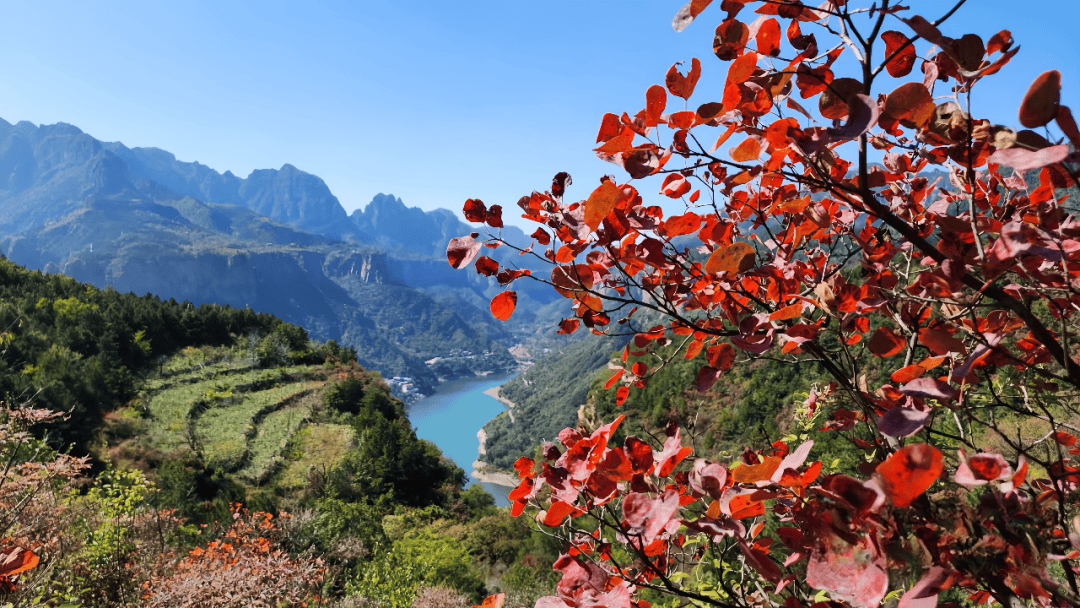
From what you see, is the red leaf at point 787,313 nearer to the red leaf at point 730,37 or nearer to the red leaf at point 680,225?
the red leaf at point 680,225

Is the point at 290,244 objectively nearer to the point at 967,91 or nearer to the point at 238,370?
the point at 238,370

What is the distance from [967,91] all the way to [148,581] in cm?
447

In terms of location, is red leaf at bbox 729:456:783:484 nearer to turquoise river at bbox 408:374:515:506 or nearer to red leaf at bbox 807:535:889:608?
red leaf at bbox 807:535:889:608

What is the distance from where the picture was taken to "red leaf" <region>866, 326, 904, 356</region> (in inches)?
24.3

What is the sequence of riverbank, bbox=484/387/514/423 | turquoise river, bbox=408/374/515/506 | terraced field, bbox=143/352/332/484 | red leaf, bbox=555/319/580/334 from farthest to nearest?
1. riverbank, bbox=484/387/514/423
2. turquoise river, bbox=408/374/515/506
3. terraced field, bbox=143/352/332/484
4. red leaf, bbox=555/319/580/334

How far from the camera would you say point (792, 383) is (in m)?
8.34

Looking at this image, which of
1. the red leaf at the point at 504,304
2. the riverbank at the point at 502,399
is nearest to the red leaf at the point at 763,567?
the red leaf at the point at 504,304

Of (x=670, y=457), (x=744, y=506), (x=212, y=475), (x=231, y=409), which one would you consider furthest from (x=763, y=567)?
(x=231, y=409)

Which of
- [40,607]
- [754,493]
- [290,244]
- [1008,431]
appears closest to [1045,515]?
[754,493]

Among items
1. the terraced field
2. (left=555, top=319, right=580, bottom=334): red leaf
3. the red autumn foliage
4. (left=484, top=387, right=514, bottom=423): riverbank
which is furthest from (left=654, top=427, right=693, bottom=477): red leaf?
(left=484, top=387, right=514, bottom=423): riverbank

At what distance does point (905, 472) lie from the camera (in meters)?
0.31

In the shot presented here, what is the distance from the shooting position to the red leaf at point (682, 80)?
1.98 feet

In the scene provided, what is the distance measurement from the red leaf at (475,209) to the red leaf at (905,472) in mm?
614

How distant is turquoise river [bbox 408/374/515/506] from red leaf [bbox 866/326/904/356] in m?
30.2
